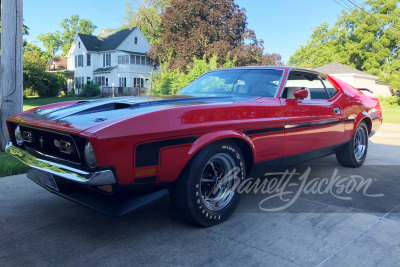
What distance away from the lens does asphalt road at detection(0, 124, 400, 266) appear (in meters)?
2.39

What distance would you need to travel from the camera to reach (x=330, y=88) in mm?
4758

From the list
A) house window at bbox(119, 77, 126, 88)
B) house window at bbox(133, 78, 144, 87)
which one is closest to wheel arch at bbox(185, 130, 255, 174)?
house window at bbox(133, 78, 144, 87)

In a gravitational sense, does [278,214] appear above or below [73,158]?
below

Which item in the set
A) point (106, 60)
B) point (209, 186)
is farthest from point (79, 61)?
point (209, 186)

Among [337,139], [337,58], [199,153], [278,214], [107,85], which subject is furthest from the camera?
[337,58]

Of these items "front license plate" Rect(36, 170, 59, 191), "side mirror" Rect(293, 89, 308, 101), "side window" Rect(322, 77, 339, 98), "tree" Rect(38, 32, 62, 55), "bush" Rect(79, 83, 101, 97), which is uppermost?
"tree" Rect(38, 32, 62, 55)

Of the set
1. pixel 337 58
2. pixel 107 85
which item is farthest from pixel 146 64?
pixel 337 58

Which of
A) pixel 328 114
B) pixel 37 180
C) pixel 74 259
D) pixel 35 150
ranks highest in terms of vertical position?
pixel 328 114

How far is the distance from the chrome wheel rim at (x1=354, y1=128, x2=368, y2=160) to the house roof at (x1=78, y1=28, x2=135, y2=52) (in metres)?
36.0

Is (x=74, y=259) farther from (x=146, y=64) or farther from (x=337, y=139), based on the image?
(x=146, y=64)

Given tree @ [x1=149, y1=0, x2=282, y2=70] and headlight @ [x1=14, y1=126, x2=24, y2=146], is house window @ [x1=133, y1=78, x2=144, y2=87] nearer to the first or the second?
tree @ [x1=149, y1=0, x2=282, y2=70]

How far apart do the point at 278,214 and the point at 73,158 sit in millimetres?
1952

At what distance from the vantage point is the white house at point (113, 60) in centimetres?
3769

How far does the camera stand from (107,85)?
126 feet
